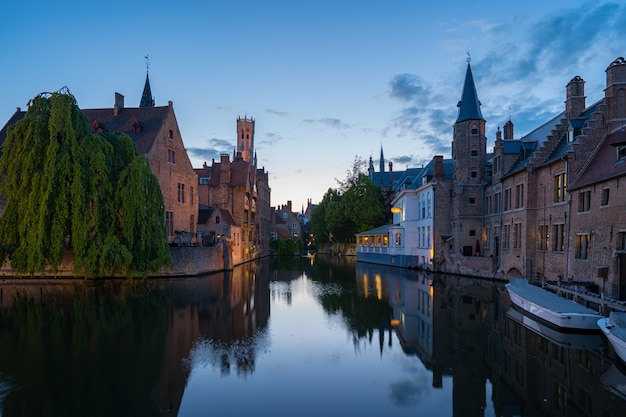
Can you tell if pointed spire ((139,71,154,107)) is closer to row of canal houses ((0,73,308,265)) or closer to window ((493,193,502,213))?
row of canal houses ((0,73,308,265))

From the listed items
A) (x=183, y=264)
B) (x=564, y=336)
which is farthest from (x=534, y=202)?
(x=183, y=264)

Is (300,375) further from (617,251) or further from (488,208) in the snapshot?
(488,208)

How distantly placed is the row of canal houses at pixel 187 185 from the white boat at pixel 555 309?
23.7 metres

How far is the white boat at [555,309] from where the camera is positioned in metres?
14.3

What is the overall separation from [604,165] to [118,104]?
36317 millimetres

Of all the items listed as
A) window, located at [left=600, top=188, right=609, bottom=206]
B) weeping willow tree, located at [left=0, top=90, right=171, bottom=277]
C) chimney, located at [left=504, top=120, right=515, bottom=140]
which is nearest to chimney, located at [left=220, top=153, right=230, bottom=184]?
weeping willow tree, located at [left=0, top=90, right=171, bottom=277]

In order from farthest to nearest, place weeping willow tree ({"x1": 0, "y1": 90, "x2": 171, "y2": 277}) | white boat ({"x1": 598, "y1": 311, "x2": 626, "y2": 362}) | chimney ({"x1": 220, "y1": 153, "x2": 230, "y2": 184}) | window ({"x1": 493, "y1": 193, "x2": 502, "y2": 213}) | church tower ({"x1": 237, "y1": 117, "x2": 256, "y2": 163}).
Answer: church tower ({"x1": 237, "y1": 117, "x2": 256, "y2": 163}) < chimney ({"x1": 220, "y1": 153, "x2": 230, "y2": 184}) < window ({"x1": 493, "y1": 193, "x2": 502, "y2": 213}) < weeping willow tree ({"x1": 0, "y1": 90, "x2": 171, "y2": 277}) < white boat ({"x1": 598, "y1": 311, "x2": 626, "y2": 362})

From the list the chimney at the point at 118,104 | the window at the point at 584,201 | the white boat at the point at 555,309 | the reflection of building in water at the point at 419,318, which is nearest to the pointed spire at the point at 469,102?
the reflection of building in water at the point at 419,318

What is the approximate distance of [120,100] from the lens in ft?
127

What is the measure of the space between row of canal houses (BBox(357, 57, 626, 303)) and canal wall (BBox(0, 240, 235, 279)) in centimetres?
1856

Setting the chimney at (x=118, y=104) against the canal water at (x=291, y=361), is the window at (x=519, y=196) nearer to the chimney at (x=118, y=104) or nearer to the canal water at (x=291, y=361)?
the canal water at (x=291, y=361)

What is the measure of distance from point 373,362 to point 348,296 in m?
11.7

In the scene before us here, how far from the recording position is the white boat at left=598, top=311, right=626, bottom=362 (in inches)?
424

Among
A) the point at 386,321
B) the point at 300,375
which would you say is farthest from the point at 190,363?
the point at 386,321
